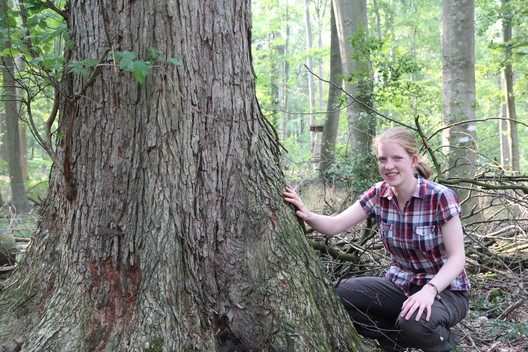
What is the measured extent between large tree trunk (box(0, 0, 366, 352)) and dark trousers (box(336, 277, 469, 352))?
511mm

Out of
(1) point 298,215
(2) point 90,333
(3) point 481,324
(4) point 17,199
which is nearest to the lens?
(2) point 90,333

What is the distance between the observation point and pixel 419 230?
8.89ft

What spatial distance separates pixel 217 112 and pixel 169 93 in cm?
30

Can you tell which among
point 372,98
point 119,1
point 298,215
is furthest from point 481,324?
point 372,98

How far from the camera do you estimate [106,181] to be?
2266 mm

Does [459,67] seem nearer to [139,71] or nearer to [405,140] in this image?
[405,140]

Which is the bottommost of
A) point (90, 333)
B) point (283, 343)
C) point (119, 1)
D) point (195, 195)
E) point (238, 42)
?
point (283, 343)

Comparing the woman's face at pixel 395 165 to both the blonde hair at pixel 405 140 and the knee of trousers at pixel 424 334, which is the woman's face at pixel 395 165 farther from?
the knee of trousers at pixel 424 334

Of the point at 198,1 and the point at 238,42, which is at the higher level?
the point at 198,1

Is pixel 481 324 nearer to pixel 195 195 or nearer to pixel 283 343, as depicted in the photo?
pixel 283 343

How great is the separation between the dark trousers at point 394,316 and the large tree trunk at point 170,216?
1.68ft

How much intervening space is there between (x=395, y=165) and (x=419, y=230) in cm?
A: 48

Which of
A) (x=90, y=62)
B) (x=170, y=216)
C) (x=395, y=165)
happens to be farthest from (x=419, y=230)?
(x=90, y=62)

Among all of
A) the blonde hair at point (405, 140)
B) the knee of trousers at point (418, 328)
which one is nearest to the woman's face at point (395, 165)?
the blonde hair at point (405, 140)
